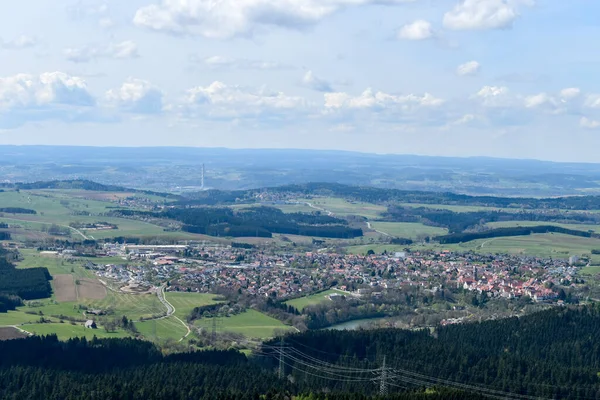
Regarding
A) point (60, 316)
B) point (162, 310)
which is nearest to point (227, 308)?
point (162, 310)

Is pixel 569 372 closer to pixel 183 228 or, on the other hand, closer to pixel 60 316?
pixel 60 316

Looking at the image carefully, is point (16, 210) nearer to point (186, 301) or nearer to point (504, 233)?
point (504, 233)

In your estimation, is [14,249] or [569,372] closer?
[569,372]

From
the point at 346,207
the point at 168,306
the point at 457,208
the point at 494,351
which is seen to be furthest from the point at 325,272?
the point at 457,208

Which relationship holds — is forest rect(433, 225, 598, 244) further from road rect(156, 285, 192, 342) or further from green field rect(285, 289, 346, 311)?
road rect(156, 285, 192, 342)

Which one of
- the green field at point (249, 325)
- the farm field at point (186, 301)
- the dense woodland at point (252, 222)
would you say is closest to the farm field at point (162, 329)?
the green field at point (249, 325)

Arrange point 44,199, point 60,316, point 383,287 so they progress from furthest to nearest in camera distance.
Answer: point 44,199 → point 383,287 → point 60,316
